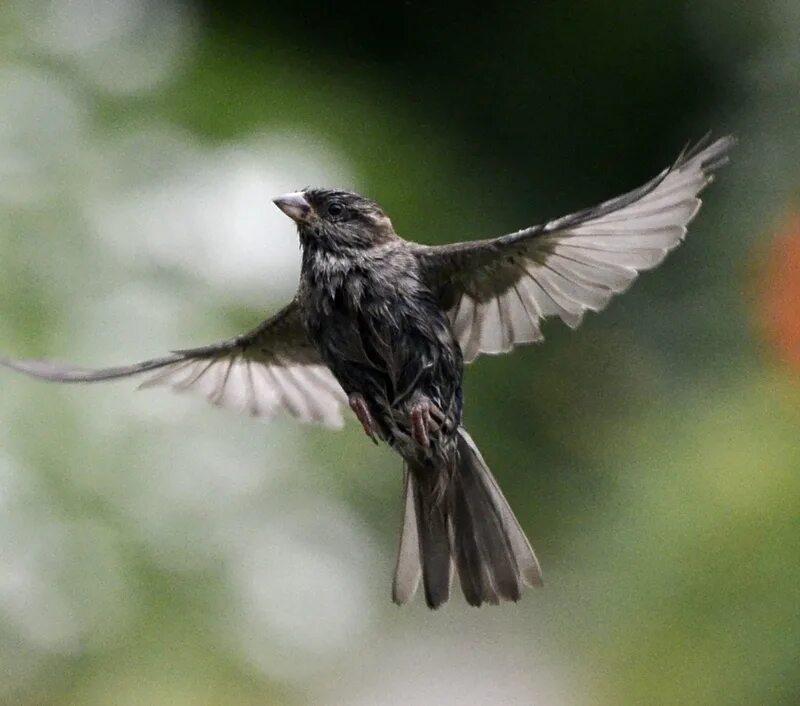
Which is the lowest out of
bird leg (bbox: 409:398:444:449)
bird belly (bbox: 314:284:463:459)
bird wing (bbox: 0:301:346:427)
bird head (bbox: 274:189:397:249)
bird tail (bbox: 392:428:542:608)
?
bird tail (bbox: 392:428:542:608)

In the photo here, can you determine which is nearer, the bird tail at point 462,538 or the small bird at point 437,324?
the small bird at point 437,324

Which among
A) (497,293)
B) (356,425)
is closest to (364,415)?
(497,293)

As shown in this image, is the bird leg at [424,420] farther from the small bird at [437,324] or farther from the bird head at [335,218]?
the bird head at [335,218]

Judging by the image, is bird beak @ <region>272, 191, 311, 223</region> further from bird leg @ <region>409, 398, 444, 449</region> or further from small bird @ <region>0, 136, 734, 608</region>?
bird leg @ <region>409, 398, 444, 449</region>

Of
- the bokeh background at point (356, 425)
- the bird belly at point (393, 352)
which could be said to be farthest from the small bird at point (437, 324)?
the bokeh background at point (356, 425)

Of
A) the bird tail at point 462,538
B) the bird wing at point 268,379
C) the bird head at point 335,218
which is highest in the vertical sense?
the bird head at point 335,218

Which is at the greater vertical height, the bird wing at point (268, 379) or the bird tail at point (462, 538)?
the bird wing at point (268, 379)

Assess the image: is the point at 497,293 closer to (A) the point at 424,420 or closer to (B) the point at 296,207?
(A) the point at 424,420

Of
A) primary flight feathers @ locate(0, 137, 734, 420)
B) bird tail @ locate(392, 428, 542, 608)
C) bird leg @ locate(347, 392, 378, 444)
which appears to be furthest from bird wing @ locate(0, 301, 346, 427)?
bird leg @ locate(347, 392, 378, 444)
